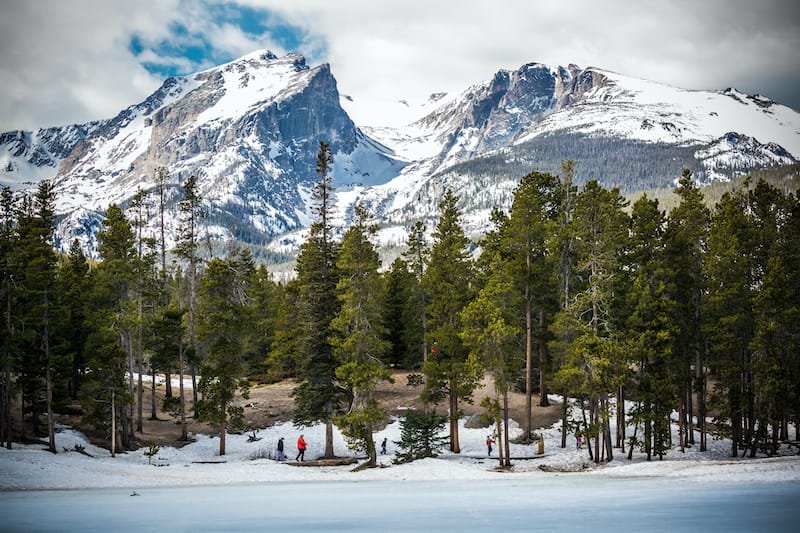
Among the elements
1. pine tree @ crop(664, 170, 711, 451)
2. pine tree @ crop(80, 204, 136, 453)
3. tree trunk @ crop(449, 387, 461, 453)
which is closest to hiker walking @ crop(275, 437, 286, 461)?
pine tree @ crop(80, 204, 136, 453)

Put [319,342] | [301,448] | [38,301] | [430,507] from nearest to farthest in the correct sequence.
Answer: [430,507], [38,301], [319,342], [301,448]

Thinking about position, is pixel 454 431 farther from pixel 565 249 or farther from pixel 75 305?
pixel 75 305

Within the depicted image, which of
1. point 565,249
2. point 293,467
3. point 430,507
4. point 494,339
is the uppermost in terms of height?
point 565,249

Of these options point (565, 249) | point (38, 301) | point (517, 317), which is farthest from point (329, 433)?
point (38, 301)

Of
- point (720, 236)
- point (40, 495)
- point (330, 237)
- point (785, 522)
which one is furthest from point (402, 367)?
point (785, 522)

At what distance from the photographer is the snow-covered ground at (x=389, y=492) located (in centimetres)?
1825

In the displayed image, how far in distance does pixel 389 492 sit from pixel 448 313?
16399 millimetres

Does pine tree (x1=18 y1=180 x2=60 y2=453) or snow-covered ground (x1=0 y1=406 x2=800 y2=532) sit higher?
pine tree (x1=18 y1=180 x2=60 y2=453)

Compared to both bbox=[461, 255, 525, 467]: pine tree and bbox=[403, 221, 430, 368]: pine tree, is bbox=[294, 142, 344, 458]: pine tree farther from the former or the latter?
bbox=[403, 221, 430, 368]: pine tree

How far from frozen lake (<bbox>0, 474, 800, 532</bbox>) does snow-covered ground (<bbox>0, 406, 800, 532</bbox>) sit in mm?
57

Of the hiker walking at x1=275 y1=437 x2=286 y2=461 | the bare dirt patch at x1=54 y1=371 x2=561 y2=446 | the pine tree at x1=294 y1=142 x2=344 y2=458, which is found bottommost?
the hiker walking at x1=275 y1=437 x2=286 y2=461

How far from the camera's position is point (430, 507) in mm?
21406

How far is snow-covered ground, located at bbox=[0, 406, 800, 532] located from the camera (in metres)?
18.2

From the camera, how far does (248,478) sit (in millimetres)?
33500
